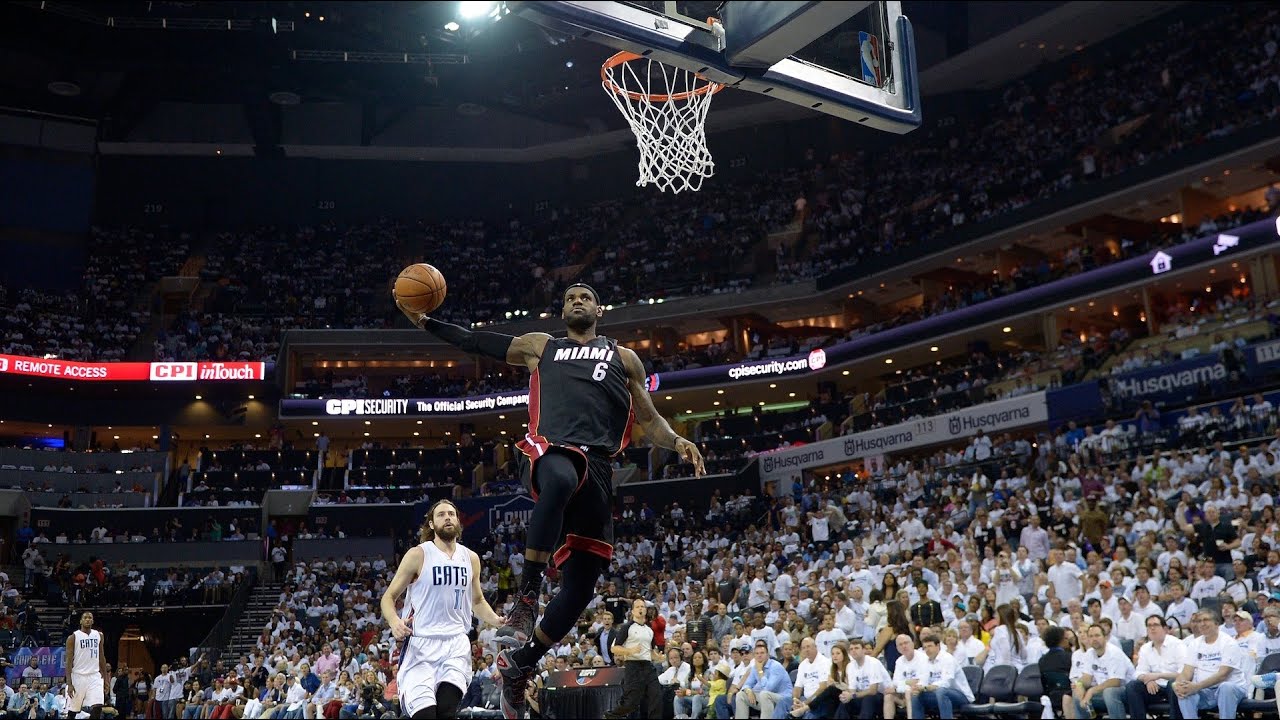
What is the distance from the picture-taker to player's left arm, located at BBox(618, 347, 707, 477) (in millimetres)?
5512

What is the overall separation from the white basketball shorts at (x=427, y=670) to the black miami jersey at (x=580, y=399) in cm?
195

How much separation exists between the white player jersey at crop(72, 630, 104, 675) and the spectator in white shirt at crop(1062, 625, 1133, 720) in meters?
11.0

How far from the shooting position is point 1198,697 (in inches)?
417

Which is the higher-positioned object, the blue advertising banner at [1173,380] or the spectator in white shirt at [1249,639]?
the blue advertising banner at [1173,380]

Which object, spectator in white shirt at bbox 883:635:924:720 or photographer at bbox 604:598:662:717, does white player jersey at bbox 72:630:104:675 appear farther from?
spectator in white shirt at bbox 883:635:924:720

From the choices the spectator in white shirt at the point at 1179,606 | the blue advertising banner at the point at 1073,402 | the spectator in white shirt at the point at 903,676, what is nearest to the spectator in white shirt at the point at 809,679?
the spectator in white shirt at the point at 903,676

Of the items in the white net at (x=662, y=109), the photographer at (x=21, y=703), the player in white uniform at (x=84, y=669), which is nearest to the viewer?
the white net at (x=662, y=109)

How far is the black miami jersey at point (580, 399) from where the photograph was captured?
17.1ft

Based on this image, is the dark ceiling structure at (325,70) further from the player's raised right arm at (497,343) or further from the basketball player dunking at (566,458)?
the basketball player dunking at (566,458)

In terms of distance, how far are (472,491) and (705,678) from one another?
22.2 m

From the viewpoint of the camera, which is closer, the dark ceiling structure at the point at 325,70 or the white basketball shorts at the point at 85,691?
the white basketball shorts at the point at 85,691

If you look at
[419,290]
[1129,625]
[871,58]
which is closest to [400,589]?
[419,290]

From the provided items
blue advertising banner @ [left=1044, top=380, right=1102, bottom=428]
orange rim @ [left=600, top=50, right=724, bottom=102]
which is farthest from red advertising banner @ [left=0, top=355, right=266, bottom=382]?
orange rim @ [left=600, top=50, right=724, bottom=102]

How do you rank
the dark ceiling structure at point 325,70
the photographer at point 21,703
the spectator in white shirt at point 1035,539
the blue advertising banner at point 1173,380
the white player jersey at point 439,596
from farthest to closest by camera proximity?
the dark ceiling structure at point 325,70 → the blue advertising banner at point 1173,380 → the photographer at point 21,703 → the spectator in white shirt at point 1035,539 → the white player jersey at point 439,596
